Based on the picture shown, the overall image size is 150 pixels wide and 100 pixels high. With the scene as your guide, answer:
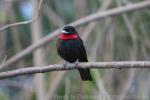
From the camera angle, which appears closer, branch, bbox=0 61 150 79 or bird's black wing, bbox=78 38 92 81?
branch, bbox=0 61 150 79

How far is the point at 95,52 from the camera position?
5609mm

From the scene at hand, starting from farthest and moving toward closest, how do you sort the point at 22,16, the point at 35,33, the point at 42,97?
the point at 22,16 → the point at 35,33 → the point at 42,97

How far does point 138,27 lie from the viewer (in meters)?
6.00

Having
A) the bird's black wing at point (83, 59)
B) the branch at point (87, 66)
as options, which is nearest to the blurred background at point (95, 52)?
the bird's black wing at point (83, 59)

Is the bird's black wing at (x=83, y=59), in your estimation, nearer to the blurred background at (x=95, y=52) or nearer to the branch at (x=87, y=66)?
the blurred background at (x=95, y=52)

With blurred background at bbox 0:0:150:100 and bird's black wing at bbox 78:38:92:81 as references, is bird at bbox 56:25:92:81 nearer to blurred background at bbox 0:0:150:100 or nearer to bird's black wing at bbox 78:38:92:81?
bird's black wing at bbox 78:38:92:81

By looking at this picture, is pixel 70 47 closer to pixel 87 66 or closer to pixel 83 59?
pixel 83 59

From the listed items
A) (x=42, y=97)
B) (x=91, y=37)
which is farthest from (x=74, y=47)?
(x=91, y=37)

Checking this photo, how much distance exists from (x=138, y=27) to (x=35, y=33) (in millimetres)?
1008

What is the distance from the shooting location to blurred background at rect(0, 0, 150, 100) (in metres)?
5.58

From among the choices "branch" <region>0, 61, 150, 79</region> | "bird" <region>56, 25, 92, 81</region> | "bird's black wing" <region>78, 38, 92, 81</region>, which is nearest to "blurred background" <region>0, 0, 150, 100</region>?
"bird's black wing" <region>78, 38, 92, 81</region>

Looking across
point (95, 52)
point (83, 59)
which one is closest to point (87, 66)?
point (83, 59)

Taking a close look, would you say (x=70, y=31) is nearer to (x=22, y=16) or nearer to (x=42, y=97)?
(x=42, y=97)

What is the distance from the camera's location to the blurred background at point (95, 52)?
558cm
